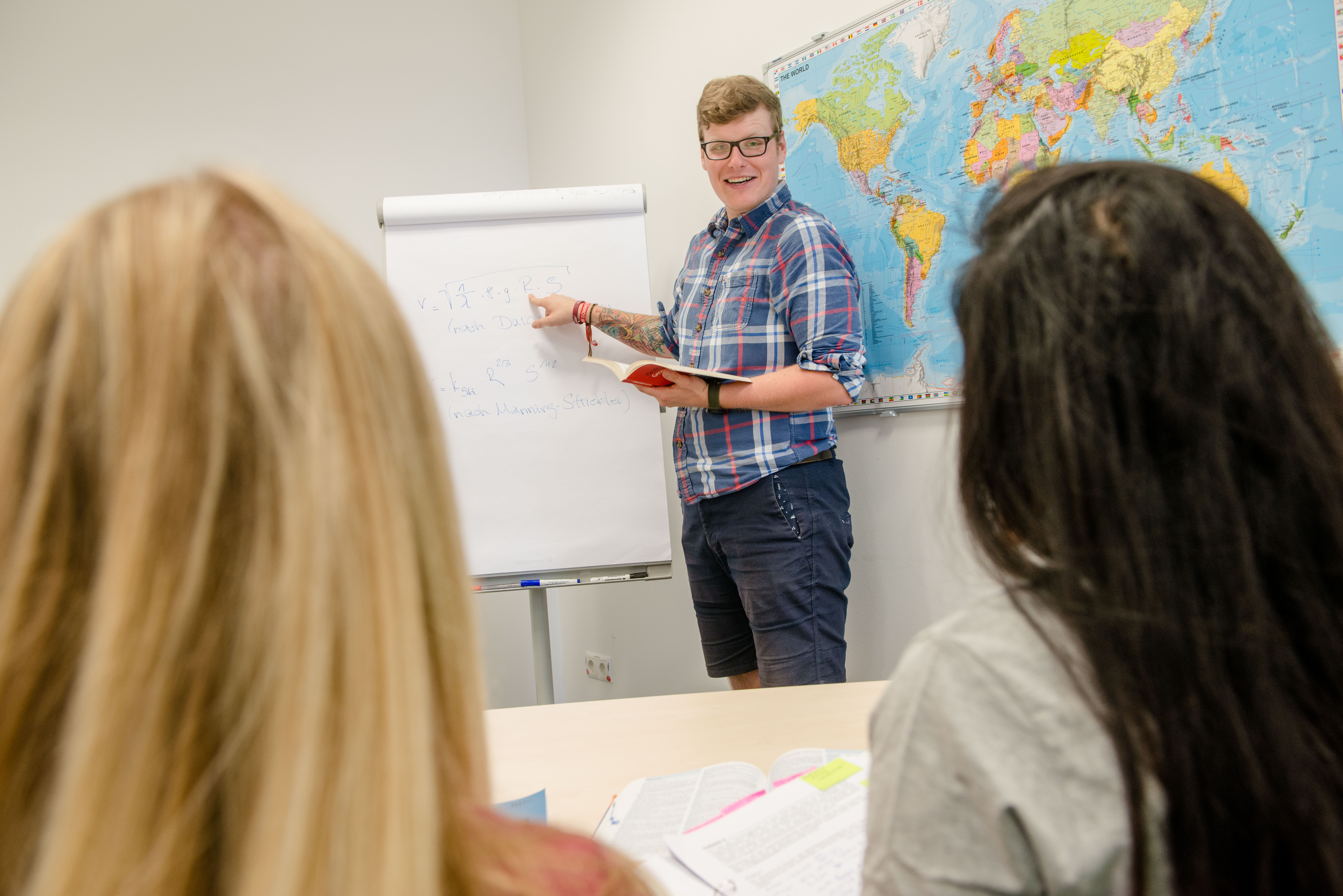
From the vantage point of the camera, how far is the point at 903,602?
1.93m

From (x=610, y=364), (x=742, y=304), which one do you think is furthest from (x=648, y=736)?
(x=742, y=304)

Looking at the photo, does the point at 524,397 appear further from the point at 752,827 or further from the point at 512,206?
the point at 752,827

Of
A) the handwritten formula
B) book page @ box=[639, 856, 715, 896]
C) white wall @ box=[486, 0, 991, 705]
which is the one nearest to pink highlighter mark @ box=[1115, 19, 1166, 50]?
white wall @ box=[486, 0, 991, 705]

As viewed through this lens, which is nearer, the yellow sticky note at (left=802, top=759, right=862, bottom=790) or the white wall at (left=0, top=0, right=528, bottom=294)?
the yellow sticky note at (left=802, top=759, right=862, bottom=790)

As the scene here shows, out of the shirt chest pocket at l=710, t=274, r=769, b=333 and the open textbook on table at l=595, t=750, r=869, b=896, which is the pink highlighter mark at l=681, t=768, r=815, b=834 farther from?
the shirt chest pocket at l=710, t=274, r=769, b=333

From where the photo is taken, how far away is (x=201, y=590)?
339 mm

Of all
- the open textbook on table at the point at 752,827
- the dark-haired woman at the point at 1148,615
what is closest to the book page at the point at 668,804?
the open textbook on table at the point at 752,827

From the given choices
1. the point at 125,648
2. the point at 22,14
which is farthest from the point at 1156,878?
the point at 22,14

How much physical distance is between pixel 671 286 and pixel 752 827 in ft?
6.67

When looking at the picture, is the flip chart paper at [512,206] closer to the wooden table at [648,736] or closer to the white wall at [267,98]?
the white wall at [267,98]

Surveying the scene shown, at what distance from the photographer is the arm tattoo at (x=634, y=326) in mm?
2117

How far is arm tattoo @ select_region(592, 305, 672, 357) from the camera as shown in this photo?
2.12 meters

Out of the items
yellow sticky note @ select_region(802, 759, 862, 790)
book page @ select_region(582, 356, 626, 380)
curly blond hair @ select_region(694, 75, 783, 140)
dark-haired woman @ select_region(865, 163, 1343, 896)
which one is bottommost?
yellow sticky note @ select_region(802, 759, 862, 790)

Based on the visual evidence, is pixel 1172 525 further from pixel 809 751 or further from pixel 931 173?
pixel 931 173
